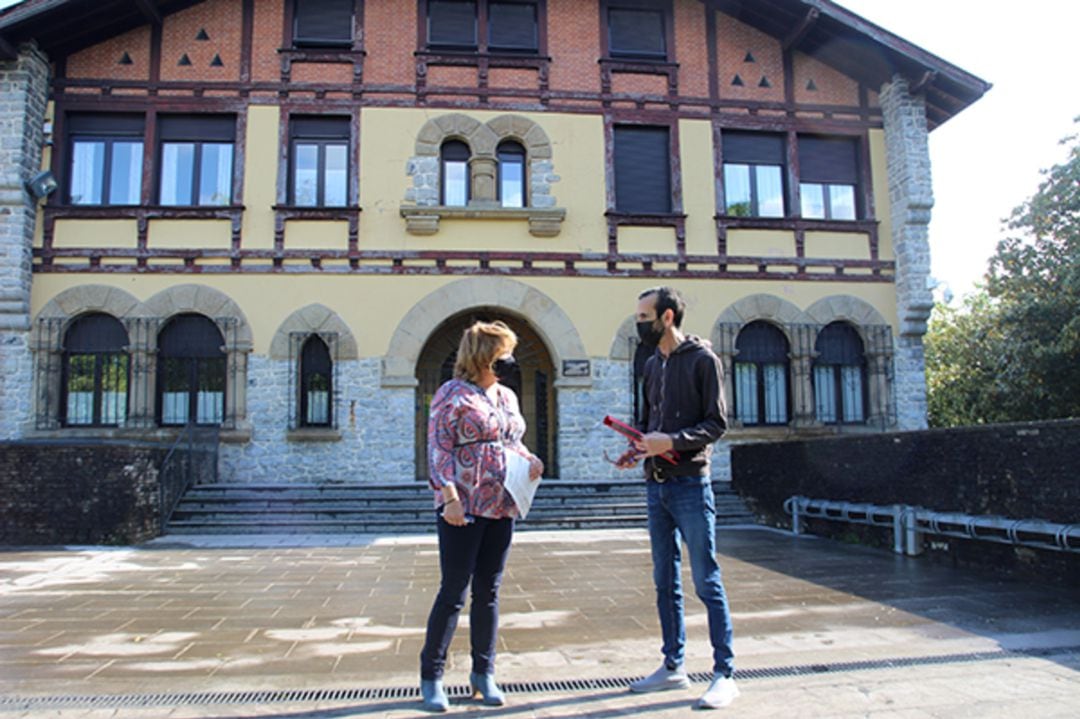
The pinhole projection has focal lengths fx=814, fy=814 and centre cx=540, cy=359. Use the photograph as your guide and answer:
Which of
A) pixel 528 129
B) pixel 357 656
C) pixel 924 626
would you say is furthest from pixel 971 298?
pixel 357 656

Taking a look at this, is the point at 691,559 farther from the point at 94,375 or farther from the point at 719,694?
the point at 94,375

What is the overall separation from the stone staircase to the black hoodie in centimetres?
759

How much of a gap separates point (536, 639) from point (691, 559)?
1.54m

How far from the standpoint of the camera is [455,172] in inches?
578

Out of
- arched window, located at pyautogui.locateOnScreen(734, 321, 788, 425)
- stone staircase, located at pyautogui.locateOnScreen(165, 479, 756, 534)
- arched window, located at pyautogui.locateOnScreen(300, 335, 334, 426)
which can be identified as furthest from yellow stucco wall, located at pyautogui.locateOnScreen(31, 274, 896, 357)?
stone staircase, located at pyautogui.locateOnScreen(165, 479, 756, 534)

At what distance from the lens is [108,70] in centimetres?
1422

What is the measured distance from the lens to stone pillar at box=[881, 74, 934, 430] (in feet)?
48.6

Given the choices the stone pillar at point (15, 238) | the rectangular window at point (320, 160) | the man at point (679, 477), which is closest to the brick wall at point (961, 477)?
the man at point (679, 477)

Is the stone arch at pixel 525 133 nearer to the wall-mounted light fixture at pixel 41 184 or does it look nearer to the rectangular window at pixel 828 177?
the rectangular window at pixel 828 177

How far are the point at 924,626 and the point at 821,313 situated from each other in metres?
10.3

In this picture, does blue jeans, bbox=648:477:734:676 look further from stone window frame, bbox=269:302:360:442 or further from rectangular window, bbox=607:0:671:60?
rectangular window, bbox=607:0:671:60

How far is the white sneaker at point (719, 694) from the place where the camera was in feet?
12.2

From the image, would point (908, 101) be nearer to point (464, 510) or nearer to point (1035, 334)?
point (1035, 334)

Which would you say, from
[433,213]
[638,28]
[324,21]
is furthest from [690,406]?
→ [324,21]
